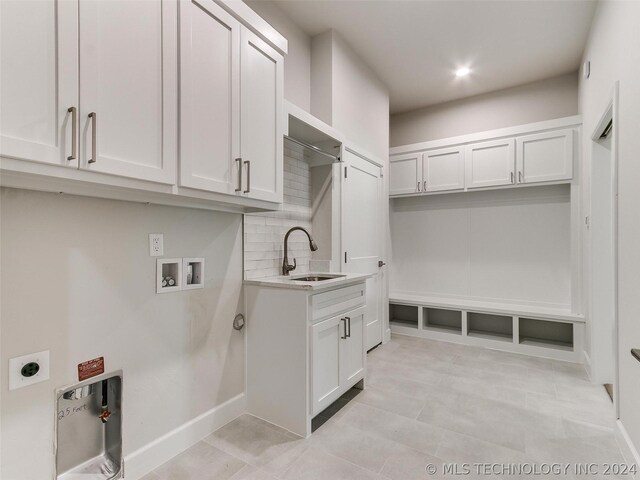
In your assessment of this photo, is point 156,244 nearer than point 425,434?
Yes

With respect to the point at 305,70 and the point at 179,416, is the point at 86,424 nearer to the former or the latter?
the point at 179,416

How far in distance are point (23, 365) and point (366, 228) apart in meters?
2.89

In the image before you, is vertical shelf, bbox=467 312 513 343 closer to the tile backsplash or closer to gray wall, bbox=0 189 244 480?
the tile backsplash

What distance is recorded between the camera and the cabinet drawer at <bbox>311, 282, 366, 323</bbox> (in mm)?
2078

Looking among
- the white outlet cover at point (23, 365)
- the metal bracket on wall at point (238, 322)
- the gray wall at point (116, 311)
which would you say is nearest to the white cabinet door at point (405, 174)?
the gray wall at point (116, 311)

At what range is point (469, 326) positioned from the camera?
418 centimetres

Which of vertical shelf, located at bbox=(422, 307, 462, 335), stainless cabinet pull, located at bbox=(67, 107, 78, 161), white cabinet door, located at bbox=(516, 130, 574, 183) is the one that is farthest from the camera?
vertical shelf, located at bbox=(422, 307, 462, 335)

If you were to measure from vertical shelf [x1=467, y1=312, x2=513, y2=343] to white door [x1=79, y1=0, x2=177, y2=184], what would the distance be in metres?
3.87

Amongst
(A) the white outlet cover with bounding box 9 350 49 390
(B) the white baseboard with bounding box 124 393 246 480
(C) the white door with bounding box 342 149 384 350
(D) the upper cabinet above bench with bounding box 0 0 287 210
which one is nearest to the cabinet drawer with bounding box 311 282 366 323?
(C) the white door with bounding box 342 149 384 350

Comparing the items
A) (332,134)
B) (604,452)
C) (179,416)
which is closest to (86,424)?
(179,416)

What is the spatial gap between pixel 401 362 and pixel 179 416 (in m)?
2.15

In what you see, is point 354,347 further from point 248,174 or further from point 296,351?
point 248,174

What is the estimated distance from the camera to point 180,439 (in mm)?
1866

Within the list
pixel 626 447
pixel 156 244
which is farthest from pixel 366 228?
pixel 626 447
